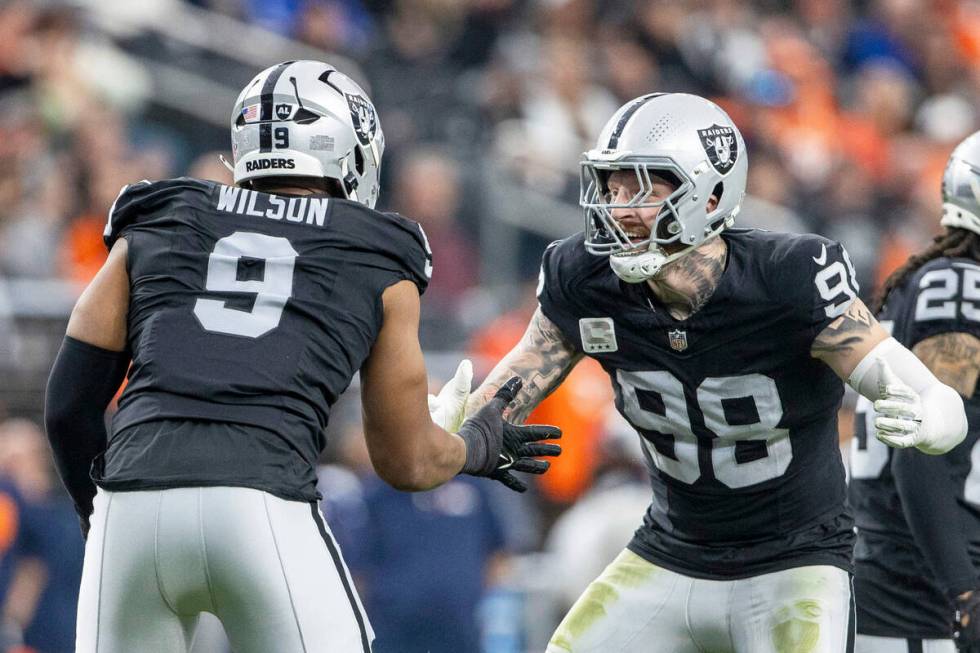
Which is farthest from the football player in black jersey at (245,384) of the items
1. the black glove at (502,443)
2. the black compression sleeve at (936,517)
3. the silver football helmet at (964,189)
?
the silver football helmet at (964,189)

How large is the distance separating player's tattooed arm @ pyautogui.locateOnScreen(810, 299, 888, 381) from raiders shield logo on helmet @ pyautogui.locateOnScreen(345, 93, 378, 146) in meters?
1.16

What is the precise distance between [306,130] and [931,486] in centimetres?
181

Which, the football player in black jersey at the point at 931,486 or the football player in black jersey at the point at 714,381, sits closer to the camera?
the football player in black jersey at the point at 714,381

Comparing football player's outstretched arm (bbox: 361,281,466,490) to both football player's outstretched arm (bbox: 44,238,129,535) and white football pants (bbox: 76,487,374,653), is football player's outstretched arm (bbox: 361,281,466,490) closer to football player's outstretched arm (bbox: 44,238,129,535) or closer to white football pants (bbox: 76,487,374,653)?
A: white football pants (bbox: 76,487,374,653)

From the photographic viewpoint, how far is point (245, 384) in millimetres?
3379

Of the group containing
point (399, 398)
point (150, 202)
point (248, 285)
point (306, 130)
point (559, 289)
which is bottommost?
point (399, 398)

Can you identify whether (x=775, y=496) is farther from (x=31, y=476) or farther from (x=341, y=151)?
(x=31, y=476)

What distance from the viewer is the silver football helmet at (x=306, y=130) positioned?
3.67 metres

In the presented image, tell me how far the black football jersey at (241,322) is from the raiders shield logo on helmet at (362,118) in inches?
10.1

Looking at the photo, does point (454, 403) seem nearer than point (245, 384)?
No

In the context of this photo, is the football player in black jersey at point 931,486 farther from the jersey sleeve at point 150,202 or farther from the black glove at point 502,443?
the jersey sleeve at point 150,202

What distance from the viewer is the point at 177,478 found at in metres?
3.31

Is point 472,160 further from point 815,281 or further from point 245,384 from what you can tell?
point 245,384

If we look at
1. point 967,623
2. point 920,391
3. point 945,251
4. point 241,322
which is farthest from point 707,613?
point 241,322
